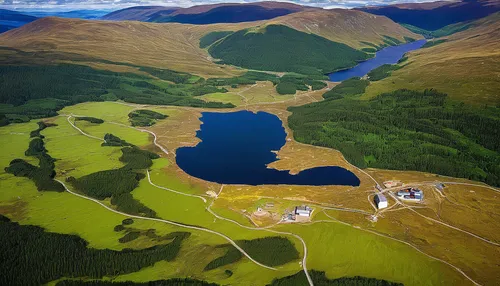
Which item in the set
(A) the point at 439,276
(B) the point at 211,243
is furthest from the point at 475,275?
(B) the point at 211,243

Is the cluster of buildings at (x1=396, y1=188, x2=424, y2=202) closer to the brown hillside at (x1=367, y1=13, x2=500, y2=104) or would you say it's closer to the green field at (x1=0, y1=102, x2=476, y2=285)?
the green field at (x1=0, y1=102, x2=476, y2=285)

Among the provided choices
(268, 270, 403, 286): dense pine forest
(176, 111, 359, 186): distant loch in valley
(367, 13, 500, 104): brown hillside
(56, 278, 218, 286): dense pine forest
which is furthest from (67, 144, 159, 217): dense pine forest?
(367, 13, 500, 104): brown hillside

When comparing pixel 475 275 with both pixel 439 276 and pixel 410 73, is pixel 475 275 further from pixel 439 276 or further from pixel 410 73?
pixel 410 73

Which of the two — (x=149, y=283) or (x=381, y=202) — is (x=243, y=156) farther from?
(x=149, y=283)

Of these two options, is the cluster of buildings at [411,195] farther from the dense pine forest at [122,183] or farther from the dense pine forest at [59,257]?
the dense pine forest at [122,183]

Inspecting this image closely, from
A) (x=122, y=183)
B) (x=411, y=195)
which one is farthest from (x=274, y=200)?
(x=122, y=183)

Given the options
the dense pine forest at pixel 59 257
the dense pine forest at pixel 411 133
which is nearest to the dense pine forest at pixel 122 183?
the dense pine forest at pixel 59 257
